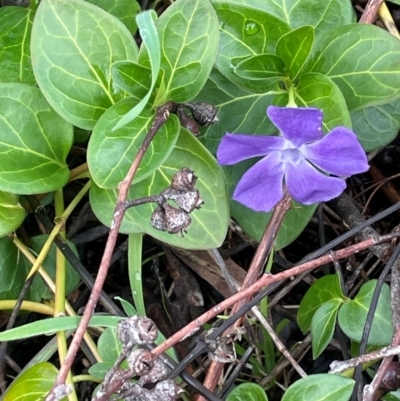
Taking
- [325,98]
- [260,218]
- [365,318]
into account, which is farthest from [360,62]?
[365,318]

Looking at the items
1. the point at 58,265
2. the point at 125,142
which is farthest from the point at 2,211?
the point at 125,142

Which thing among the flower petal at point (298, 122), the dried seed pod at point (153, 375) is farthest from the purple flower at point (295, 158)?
the dried seed pod at point (153, 375)

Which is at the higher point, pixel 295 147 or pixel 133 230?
pixel 295 147

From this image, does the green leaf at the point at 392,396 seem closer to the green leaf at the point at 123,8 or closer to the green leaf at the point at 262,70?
the green leaf at the point at 262,70

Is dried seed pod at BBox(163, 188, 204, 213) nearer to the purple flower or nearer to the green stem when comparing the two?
the purple flower

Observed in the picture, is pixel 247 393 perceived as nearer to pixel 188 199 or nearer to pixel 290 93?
pixel 188 199

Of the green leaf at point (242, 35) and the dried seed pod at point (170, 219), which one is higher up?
the green leaf at point (242, 35)

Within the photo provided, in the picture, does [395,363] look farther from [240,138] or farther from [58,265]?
[58,265]
